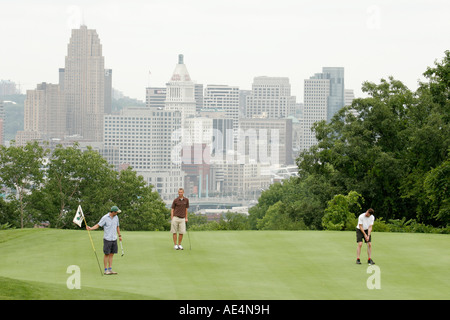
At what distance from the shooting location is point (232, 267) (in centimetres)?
1720

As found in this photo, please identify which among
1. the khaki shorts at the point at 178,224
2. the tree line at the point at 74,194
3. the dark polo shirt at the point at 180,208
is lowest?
the tree line at the point at 74,194

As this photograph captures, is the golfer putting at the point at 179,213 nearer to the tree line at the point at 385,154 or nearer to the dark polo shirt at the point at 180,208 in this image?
the dark polo shirt at the point at 180,208

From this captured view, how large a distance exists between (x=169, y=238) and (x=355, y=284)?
8610 mm

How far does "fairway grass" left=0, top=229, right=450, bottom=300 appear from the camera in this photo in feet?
45.7

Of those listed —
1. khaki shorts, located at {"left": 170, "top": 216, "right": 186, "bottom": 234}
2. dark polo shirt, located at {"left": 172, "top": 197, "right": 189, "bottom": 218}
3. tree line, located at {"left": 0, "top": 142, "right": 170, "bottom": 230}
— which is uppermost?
dark polo shirt, located at {"left": 172, "top": 197, "right": 189, "bottom": 218}

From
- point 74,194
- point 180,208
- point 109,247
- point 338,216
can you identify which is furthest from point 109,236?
point 74,194

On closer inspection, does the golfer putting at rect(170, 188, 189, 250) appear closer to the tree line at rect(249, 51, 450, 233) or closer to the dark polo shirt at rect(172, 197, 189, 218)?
the dark polo shirt at rect(172, 197, 189, 218)

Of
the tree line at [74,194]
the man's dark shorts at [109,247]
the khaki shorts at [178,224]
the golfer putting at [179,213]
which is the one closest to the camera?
the man's dark shorts at [109,247]

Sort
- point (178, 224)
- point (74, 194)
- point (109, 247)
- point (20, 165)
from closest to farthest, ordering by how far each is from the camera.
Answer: point (109, 247)
point (178, 224)
point (74, 194)
point (20, 165)

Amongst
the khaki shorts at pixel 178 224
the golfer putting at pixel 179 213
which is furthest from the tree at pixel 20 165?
the golfer putting at pixel 179 213

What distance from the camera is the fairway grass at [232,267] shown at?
548 inches

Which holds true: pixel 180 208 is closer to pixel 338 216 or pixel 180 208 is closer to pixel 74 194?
pixel 338 216

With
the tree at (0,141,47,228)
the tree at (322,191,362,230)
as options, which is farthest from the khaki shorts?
the tree at (0,141,47,228)
